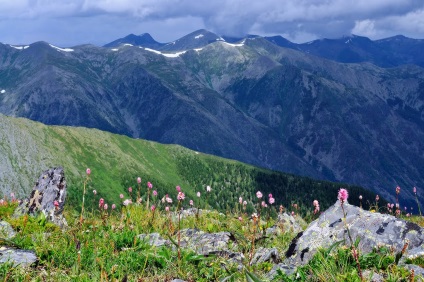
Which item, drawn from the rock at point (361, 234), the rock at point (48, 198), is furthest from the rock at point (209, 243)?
the rock at point (48, 198)

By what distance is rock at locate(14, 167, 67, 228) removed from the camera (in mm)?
13297

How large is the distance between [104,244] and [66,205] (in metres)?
7.16

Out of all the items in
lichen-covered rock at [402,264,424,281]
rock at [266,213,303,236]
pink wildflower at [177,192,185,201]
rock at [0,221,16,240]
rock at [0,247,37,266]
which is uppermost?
pink wildflower at [177,192,185,201]

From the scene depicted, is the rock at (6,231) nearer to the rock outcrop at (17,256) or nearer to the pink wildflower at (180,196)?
the rock outcrop at (17,256)

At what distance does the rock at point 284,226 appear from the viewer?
13203 mm

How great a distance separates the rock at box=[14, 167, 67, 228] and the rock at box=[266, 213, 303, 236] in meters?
6.66

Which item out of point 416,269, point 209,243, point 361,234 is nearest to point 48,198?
point 209,243

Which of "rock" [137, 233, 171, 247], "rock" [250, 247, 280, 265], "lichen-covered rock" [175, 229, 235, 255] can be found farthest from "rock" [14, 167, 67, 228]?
"rock" [250, 247, 280, 265]

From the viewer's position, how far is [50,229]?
1176 centimetres

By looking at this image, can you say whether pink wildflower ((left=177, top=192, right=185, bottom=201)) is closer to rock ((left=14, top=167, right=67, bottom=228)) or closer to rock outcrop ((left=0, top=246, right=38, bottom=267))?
rock outcrop ((left=0, top=246, right=38, bottom=267))

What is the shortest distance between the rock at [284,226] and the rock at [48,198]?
6665 millimetres

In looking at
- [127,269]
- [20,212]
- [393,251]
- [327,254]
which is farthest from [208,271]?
[20,212]

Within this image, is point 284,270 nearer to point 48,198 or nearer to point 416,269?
point 416,269

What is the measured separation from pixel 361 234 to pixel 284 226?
4.96 metres
